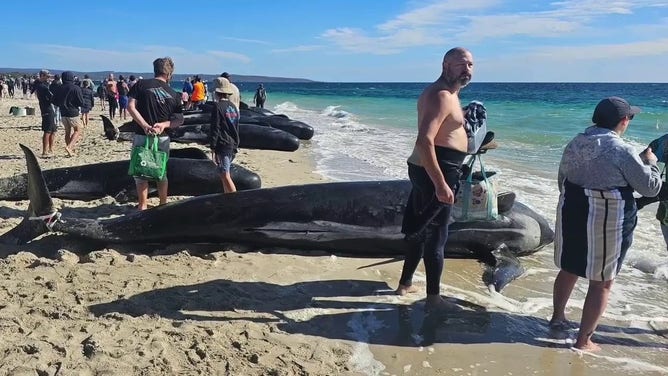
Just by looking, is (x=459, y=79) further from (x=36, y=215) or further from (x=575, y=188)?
(x=36, y=215)

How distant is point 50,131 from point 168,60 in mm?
7318

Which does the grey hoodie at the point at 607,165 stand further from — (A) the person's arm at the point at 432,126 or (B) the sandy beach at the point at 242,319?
(B) the sandy beach at the point at 242,319

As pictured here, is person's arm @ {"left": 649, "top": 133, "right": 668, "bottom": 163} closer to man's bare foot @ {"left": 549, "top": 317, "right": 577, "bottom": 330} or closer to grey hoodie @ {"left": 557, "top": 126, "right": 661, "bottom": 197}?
grey hoodie @ {"left": 557, "top": 126, "right": 661, "bottom": 197}

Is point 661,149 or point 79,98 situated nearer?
point 661,149

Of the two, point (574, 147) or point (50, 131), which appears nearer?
point (574, 147)

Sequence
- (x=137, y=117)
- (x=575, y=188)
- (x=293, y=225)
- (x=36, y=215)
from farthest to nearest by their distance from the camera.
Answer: (x=137, y=117) < (x=293, y=225) < (x=36, y=215) < (x=575, y=188)

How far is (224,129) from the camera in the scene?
7.66m

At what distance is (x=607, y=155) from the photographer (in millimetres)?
3859

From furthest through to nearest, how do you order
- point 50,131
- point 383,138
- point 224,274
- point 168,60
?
1. point 383,138
2. point 50,131
3. point 168,60
4. point 224,274

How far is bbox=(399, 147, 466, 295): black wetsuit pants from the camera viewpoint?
450 centimetres

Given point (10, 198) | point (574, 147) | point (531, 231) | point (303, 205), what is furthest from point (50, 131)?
point (574, 147)

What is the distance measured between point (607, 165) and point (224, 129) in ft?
→ 16.4

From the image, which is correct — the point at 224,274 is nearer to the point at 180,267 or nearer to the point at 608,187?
the point at 180,267

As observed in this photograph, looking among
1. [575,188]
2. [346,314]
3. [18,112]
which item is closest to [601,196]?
[575,188]
